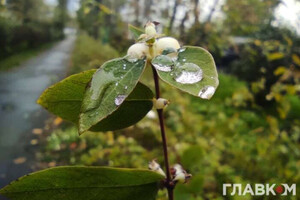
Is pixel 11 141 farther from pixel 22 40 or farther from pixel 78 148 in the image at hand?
pixel 22 40

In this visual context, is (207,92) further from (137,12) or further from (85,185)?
Result: (137,12)

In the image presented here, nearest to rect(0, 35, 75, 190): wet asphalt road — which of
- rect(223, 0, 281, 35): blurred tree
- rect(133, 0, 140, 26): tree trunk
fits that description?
rect(133, 0, 140, 26): tree trunk

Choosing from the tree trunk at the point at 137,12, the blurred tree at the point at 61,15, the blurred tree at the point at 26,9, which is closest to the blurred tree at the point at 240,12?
the tree trunk at the point at 137,12

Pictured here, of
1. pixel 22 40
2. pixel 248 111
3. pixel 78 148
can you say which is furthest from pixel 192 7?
pixel 22 40

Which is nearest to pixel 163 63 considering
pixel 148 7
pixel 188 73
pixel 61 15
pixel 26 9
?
pixel 188 73

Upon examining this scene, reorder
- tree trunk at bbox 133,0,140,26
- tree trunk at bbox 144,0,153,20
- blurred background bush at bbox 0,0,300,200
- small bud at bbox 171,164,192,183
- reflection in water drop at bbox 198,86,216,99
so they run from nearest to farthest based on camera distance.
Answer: reflection in water drop at bbox 198,86,216,99 → small bud at bbox 171,164,192,183 → blurred background bush at bbox 0,0,300,200 → tree trunk at bbox 144,0,153,20 → tree trunk at bbox 133,0,140,26

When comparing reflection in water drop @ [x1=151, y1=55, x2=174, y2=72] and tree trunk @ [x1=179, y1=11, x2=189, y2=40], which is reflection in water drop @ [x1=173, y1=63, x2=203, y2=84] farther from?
tree trunk @ [x1=179, y1=11, x2=189, y2=40]
